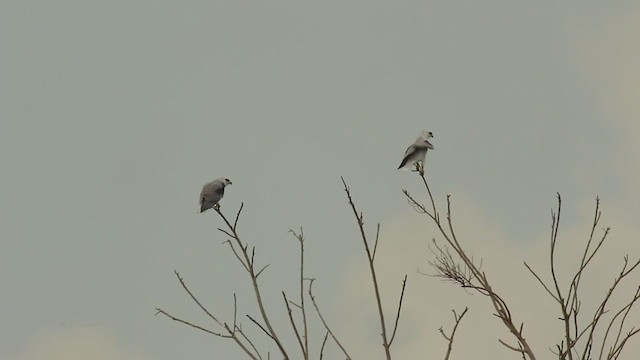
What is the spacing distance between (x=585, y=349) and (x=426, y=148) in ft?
21.5

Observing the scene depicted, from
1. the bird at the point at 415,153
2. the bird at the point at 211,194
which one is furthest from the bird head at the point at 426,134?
the bird at the point at 211,194

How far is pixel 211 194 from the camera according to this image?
41.8 ft

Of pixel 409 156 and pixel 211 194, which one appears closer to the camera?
pixel 409 156

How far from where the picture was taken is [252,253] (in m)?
6.07

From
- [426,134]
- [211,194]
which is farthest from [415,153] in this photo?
[211,194]

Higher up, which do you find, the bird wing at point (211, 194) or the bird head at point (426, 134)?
the bird head at point (426, 134)

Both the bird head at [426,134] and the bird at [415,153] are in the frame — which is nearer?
the bird at [415,153]

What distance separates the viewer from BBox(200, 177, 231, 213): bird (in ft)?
41.8

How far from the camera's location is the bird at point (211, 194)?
501 inches

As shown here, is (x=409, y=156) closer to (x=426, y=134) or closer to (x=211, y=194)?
(x=426, y=134)

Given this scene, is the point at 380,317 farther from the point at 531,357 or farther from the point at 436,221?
the point at 436,221

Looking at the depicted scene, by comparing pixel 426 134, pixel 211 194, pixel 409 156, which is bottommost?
pixel 211 194

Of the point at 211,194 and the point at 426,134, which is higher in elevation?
the point at 426,134

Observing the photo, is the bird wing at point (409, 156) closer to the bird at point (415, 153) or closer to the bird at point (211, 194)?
the bird at point (415, 153)
